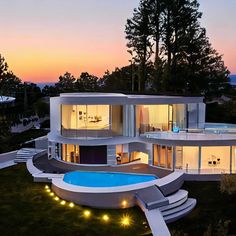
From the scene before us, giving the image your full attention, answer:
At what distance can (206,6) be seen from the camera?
4059 centimetres

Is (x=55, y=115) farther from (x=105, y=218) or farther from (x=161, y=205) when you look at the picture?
(x=161, y=205)

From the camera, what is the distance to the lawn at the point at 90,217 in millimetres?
12688

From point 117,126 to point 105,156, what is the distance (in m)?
2.81

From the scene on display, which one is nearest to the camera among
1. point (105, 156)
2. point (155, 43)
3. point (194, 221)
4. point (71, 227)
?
point (71, 227)

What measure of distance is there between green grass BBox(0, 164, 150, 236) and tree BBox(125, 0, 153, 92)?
92.5 ft

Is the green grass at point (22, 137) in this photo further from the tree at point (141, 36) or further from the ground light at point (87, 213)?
the tree at point (141, 36)

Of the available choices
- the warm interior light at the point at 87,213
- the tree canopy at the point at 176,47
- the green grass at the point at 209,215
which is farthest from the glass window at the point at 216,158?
the tree canopy at the point at 176,47

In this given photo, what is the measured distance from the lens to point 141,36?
4069 centimetres

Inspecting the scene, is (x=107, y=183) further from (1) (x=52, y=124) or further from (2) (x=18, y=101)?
(2) (x=18, y=101)

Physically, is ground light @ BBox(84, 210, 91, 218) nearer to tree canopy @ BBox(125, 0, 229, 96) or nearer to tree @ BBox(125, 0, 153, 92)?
tree canopy @ BBox(125, 0, 229, 96)

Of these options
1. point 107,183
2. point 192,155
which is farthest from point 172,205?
point 192,155

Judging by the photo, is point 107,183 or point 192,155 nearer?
point 107,183

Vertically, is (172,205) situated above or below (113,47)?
below

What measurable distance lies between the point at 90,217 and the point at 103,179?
4082 millimetres
